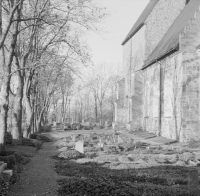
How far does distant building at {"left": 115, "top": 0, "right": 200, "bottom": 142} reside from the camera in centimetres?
2008

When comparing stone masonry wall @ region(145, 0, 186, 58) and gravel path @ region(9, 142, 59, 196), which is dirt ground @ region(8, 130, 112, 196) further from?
stone masonry wall @ region(145, 0, 186, 58)

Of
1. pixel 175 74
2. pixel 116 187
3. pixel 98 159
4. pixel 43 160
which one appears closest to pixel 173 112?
pixel 175 74

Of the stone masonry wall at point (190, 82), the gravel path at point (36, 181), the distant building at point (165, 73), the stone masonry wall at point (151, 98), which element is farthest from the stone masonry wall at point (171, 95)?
→ the gravel path at point (36, 181)

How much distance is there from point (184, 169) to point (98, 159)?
4.07 meters

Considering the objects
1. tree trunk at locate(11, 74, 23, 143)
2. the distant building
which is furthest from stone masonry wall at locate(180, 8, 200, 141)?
tree trunk at locate(11, 74, 23, 143)

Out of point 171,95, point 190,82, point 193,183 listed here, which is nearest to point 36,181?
point 193,183

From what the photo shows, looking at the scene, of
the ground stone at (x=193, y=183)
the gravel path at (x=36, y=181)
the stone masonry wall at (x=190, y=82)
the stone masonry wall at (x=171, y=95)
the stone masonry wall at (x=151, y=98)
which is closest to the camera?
the ground stone at (x=193, y=183)

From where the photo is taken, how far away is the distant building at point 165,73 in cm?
2008

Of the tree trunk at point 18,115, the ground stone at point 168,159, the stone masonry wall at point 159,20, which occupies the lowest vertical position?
the ground stone at point 168,159

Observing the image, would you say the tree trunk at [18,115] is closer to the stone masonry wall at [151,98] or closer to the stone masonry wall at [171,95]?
the stone masonry wall at [171,95]

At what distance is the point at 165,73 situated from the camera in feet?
79.7

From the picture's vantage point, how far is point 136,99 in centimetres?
3275

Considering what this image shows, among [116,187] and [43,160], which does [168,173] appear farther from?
[43,160]

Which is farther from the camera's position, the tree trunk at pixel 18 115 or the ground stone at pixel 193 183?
the tree trunk at pixel 18 115
